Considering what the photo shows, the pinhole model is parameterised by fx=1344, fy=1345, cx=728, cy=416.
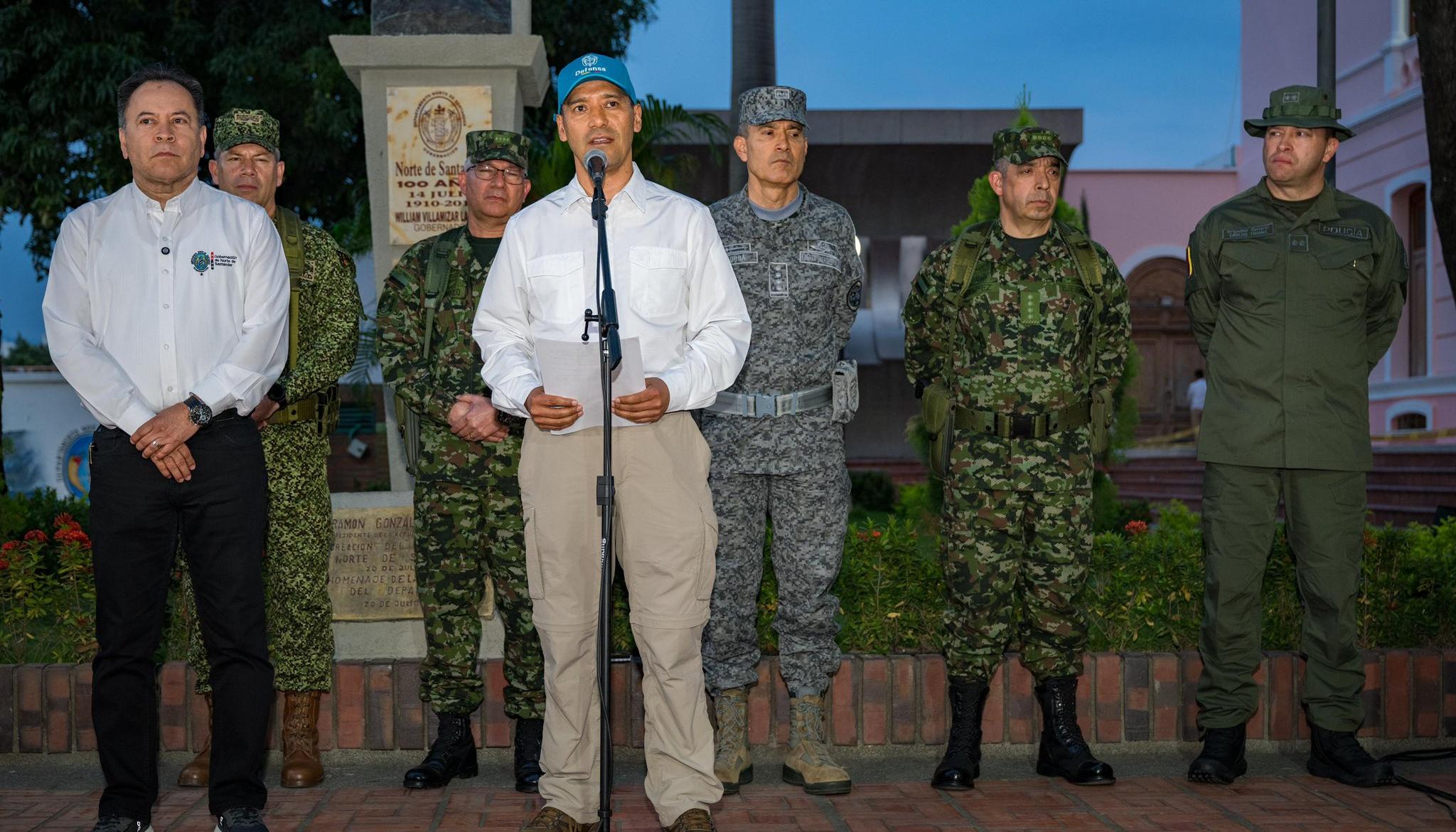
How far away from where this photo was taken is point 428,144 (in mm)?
5883

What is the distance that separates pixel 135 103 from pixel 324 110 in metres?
11.8

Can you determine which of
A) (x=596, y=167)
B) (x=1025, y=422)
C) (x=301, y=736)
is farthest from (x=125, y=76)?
(x=596, y=167)

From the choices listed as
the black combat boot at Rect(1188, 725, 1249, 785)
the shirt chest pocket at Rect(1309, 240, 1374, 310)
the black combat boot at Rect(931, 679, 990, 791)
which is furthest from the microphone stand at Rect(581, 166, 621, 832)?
the shirt chest pocket at Rect(1309, 240, 1374, 310)

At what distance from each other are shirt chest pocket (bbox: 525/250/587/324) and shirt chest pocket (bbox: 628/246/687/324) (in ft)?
0.51

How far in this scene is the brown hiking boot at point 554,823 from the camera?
12.8 ft

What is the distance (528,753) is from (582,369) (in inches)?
67.7

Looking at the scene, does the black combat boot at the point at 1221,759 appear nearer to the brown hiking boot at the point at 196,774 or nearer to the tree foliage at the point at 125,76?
the brown hiking boot at the point at 196,774

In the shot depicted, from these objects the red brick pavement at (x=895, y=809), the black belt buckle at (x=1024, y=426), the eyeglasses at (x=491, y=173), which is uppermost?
the eyeglasses at (x=491, y=173)

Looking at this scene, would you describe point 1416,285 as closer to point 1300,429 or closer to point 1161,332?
point 1161,332

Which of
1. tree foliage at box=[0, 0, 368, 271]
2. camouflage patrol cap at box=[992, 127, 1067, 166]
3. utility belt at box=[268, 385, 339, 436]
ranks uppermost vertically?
tree foliage at box=[0, 0, 368, 271]

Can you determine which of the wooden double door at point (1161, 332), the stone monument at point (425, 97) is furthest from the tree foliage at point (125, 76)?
the wooden double door at point (1161, 332)

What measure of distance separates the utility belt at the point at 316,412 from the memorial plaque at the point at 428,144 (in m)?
1.18

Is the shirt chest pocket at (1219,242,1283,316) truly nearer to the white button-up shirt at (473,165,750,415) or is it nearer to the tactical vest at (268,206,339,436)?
the white button-up shirt at (473,165,750,415)

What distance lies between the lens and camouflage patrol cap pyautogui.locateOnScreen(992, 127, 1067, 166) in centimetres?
485
